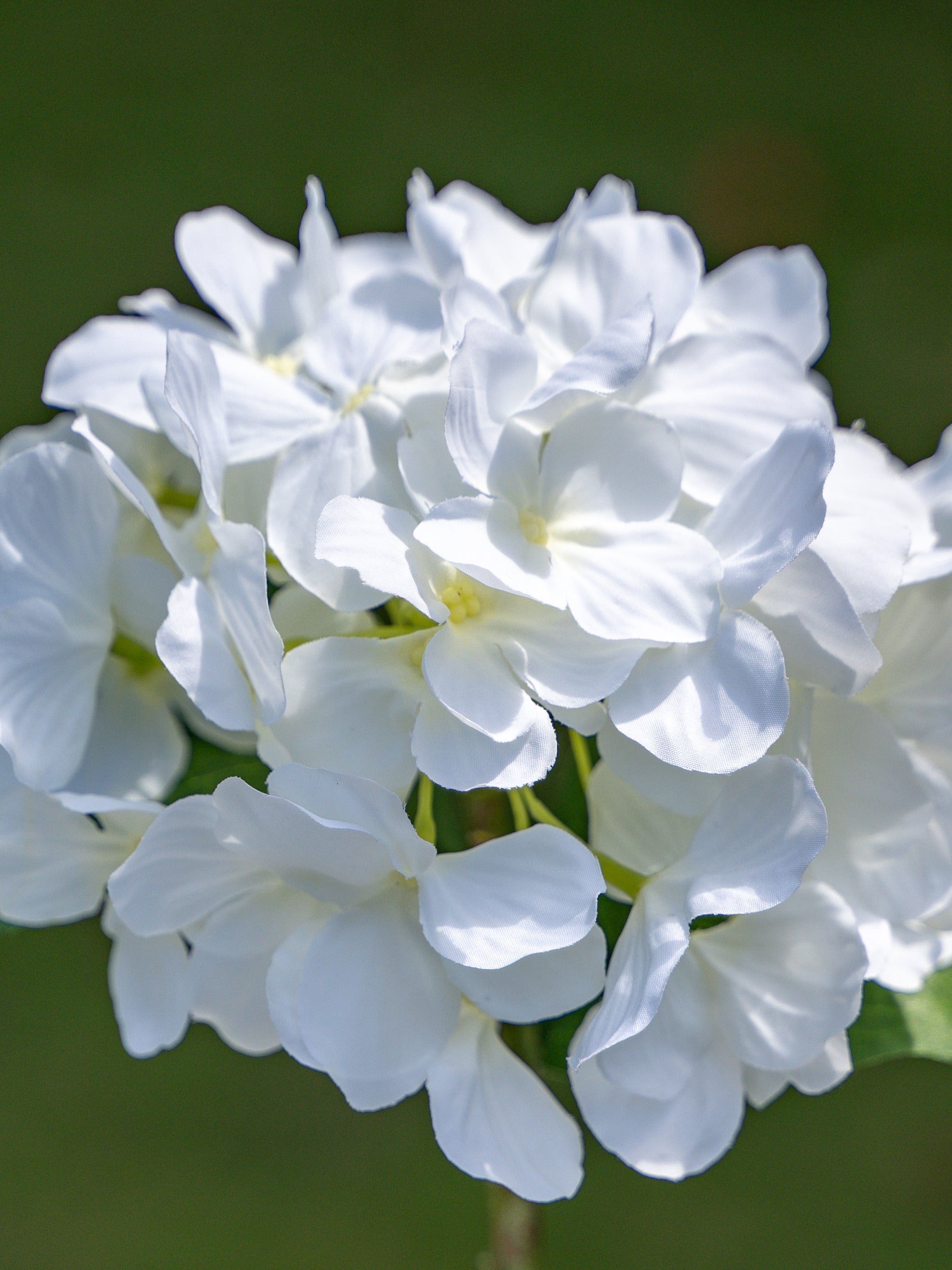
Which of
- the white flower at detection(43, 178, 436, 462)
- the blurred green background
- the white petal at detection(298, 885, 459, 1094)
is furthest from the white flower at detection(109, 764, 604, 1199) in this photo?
the blurred green background

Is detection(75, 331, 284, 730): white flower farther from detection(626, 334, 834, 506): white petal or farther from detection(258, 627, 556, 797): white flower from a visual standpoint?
detection(626, 334, 834, 506): white petal

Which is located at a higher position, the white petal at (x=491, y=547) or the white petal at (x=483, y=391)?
the white petal at (x=483, y=391)

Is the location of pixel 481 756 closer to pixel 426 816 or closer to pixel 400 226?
pixel 426 816

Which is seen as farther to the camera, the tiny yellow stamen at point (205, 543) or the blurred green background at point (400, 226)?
the blurred green background at point (400, 226)

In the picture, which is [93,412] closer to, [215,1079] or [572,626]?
[572,626]

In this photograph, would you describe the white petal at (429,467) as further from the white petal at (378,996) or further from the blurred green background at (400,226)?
the blurred green background at (400,226)

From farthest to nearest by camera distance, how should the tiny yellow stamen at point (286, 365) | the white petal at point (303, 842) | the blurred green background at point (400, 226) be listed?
the blurred green background at point (400, 226), the tiny yellow stamen at point (286, 365), the white petal at point (303, 842)

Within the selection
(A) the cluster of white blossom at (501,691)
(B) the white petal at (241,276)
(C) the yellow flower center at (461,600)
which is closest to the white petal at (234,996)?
(A) the cluster of white blossom at (501,691)

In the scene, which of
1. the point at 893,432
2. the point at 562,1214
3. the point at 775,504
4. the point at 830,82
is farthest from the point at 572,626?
the point at 830,82
